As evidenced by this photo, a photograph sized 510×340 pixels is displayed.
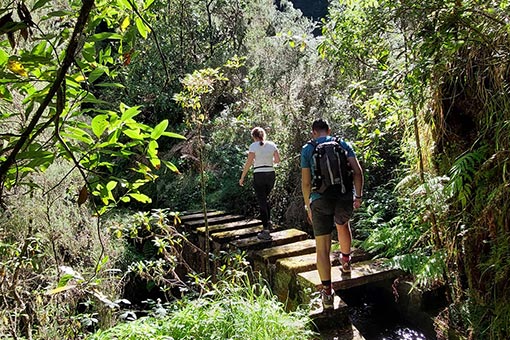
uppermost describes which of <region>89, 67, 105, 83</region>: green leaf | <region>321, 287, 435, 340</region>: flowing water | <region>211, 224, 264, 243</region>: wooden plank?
<region>89, 67, 105, 83</region>: green leaf

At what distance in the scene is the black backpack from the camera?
153 inches

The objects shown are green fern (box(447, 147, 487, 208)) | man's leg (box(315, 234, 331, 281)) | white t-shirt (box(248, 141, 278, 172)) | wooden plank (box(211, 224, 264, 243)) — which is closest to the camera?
green fern (box(447, 147, 487, 208))

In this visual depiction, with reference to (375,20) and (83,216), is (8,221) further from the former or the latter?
(375,20)

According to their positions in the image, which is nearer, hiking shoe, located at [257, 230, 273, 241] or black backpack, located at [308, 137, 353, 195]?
black backpack, located at [308, 137, 353, 195]

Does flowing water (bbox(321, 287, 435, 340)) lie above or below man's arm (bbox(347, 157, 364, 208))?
below

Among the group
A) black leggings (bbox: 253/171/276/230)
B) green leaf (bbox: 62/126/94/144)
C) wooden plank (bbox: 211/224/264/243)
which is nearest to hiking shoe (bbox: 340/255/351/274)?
black leggings (bbox: 253/171/276/230)

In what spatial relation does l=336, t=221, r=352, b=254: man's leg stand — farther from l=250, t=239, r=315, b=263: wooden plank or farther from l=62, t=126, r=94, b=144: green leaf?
l=62, t=126, r=94, b=144: green leaf

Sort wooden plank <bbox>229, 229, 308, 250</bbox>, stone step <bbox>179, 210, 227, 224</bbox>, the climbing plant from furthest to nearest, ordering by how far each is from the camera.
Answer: stone step <bbox>179, 210, 227, 224</bbox>, wooden plank <bbox>229, 229, 308, 250</bbox>, the climbing plant

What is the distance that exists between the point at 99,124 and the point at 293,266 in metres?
3.80

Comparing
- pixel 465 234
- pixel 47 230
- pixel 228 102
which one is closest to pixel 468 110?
pixel 465 234

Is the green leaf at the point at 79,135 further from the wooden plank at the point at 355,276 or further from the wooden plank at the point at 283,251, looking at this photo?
the wooden plank at the point at 283,251

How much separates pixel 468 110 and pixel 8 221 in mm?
5572

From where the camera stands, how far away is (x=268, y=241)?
577 cm

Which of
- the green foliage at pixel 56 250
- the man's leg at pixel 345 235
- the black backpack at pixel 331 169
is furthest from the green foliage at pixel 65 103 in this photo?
the green foliage at pixel 56 250
